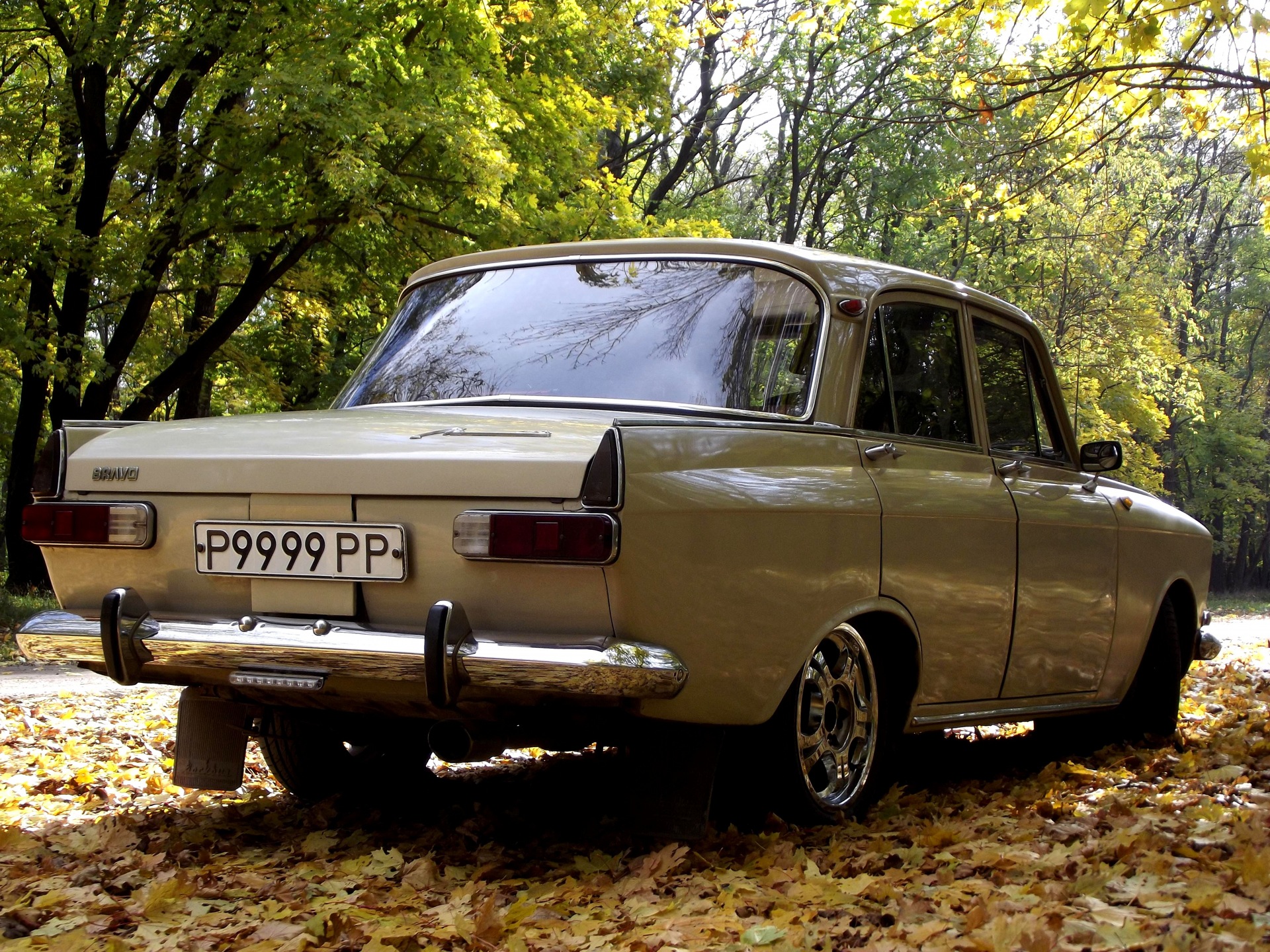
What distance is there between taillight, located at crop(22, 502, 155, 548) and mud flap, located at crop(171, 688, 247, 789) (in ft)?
2.41

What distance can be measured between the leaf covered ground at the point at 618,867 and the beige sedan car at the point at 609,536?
0.28 metres

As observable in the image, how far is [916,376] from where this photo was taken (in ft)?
15.9

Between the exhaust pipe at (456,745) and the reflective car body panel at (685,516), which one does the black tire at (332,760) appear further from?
the reflective car body panel at (685,516)

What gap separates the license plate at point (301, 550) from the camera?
3615 millimetres

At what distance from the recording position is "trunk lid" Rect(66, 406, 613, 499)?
3.48m

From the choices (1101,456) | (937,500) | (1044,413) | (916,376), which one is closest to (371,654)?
(937,500)

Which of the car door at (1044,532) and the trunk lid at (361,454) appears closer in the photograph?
the trunk lid at (361,454)

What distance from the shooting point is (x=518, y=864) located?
414 cm

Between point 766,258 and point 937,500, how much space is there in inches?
38.6

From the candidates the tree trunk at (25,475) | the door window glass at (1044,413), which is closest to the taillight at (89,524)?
the door window glass at (1044,413)

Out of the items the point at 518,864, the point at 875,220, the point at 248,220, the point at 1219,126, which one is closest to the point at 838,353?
the point at 518,864

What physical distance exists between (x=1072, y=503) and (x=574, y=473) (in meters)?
2.83

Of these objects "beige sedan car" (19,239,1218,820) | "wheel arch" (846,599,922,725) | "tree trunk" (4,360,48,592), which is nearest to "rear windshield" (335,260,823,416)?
"beige sedan car" (19,239,1218,820)

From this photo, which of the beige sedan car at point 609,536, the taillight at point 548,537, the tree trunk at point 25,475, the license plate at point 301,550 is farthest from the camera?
the tree trunk at point 25,475
